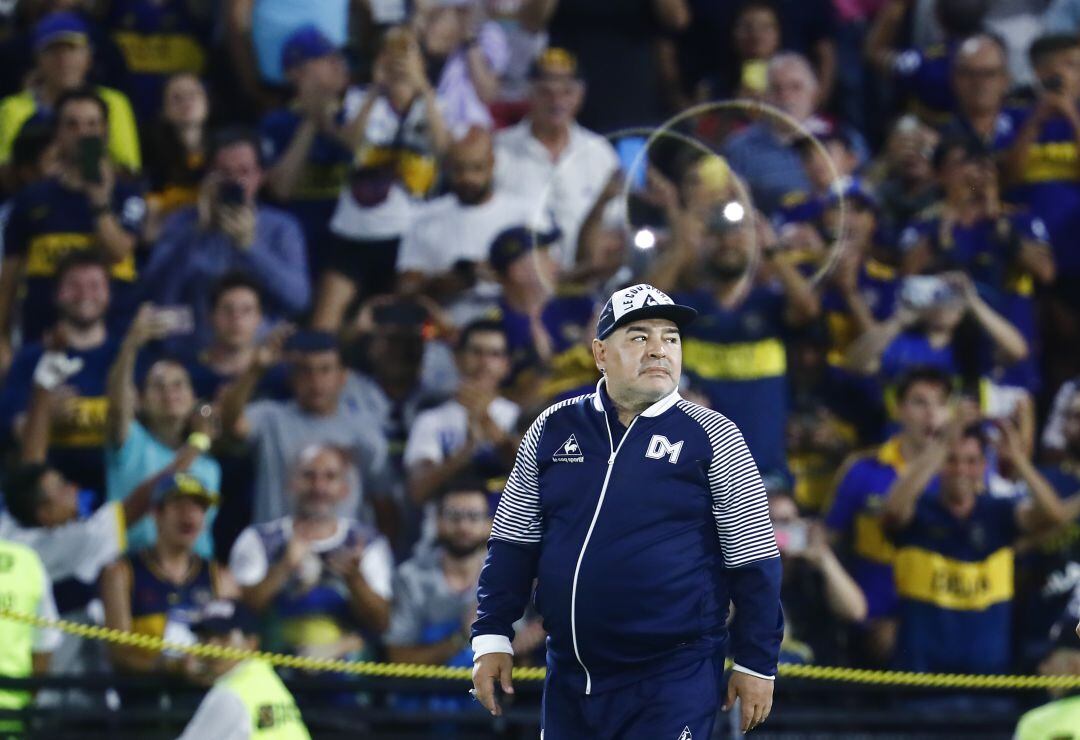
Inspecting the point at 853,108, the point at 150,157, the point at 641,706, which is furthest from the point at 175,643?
the point at 853,108

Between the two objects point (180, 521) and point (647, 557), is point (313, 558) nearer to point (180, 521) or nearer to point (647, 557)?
point (180, 521)

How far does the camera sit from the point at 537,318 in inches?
375

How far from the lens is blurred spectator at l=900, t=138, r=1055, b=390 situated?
10.1 m

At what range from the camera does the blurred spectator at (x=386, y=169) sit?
33.5 ft

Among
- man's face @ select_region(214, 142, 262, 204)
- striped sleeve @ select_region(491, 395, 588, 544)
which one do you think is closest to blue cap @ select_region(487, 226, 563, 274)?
man's face @ select_region(214, 142, 262, 204)

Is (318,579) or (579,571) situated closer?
(579,571)

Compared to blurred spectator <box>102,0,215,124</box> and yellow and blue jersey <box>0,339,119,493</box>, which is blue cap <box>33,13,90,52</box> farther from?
yellow and blue jersey <box>0,339,119,493</box>

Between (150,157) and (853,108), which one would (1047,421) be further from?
(150,157)

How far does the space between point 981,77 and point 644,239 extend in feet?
8.66

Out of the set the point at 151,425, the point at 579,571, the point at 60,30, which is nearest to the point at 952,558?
the point at 151,425

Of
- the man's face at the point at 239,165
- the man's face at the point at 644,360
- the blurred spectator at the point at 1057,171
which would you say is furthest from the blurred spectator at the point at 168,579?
the blurred spectator at the point at 1057,171

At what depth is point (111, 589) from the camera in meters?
8.55

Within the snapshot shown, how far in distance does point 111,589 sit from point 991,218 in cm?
458

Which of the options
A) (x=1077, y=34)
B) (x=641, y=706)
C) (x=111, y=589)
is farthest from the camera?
(x=1077, y=34)
